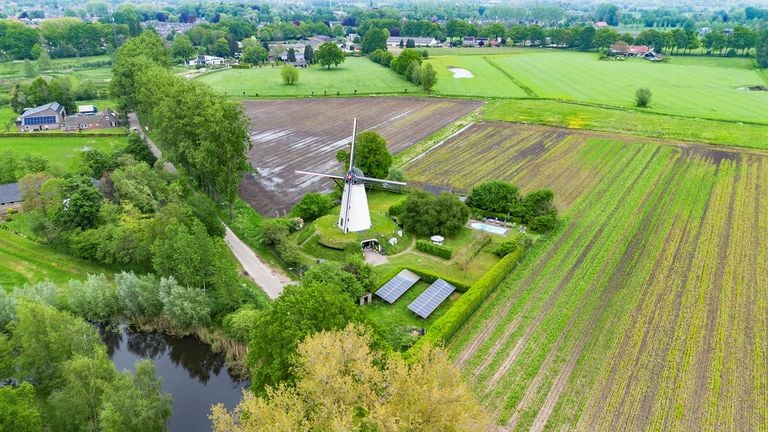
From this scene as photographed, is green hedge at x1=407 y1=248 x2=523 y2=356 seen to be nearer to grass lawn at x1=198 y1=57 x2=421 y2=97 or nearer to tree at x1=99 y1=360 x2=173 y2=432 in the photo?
tree at x1=99 y1=360 x2=173 y2=432

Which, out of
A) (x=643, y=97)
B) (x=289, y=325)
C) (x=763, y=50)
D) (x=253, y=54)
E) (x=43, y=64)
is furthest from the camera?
(x=253, y=54)

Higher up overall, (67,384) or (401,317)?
(67,384)

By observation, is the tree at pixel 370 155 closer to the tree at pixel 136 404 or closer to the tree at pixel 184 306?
the tree at pixel 184 306

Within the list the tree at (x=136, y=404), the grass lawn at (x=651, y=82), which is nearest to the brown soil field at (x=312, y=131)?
the tree at (x=136, y=404)

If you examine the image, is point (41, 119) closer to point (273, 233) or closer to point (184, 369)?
point (273, 233)

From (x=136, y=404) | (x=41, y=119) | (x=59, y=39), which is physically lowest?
(x=136, y=404)

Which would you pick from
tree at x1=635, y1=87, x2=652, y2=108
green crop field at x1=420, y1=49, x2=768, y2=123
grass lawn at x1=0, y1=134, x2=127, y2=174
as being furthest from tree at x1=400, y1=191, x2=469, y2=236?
tree at x1=635, y1=87, x2=652, y2=108

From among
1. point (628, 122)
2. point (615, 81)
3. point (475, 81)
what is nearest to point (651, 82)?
point (615, 81)
